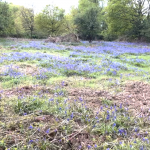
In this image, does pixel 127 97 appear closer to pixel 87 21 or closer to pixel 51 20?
pixel 87 21

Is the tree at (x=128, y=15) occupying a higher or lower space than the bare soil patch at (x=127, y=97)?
higher

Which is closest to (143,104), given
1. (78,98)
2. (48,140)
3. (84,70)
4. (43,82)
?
(78,98)

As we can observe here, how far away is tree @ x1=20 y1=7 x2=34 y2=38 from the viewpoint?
39.6 metres

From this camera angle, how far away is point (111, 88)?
6.24 meters

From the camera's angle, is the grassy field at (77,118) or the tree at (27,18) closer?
the grassy field at (77,118)

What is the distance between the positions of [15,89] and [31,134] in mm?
2811

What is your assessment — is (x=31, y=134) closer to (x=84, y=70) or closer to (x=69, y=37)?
(x=84, y=70)

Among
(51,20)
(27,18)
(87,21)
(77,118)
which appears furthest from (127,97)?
(27,18)

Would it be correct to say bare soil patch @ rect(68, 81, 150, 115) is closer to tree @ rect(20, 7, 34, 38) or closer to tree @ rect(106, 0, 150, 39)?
tree @ rect(106, 0, 150, 39)

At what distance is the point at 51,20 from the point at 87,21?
15275mm

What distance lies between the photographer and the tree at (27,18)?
39.6 metres

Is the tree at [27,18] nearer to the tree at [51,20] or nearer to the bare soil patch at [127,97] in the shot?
the tree at [51,20]

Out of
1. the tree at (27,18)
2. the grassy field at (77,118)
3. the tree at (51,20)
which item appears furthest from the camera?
the tree at (27,18)

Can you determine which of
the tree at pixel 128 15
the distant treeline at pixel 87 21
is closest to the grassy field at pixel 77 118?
the distant treeline at pixel 87 21
